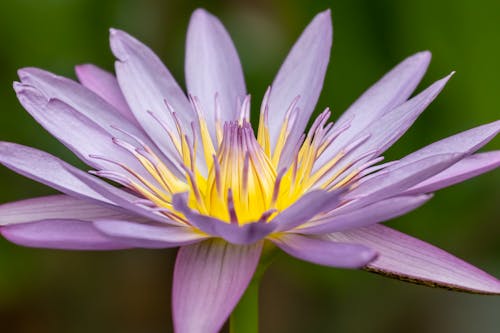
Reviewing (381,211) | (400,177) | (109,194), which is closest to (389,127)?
(400,177)

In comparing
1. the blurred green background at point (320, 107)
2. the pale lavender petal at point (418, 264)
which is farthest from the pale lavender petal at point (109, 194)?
the blurred green background at point (320, 107)

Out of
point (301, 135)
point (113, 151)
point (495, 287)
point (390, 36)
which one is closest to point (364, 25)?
point (390, 36)

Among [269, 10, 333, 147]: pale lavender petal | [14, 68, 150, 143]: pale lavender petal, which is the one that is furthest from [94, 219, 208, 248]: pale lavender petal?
[269, 10, 333, 147]: pale lavender petal

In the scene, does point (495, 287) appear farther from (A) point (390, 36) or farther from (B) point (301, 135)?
(A) point (390, 36)

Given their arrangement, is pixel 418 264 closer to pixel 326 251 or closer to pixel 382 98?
pixel 326 251

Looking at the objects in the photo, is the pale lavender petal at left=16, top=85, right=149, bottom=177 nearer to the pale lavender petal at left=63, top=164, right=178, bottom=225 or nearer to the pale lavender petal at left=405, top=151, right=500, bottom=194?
the pale lavender petal at left=63, top=164, right=178, bottom=225

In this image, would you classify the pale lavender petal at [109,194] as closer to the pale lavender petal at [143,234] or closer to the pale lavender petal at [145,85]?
the pale lavender petal at [143,234]
